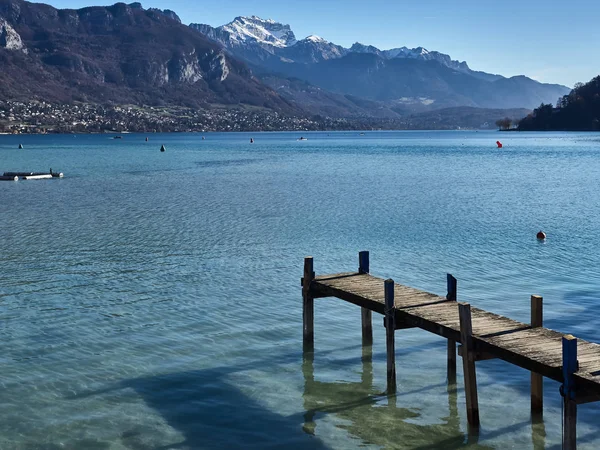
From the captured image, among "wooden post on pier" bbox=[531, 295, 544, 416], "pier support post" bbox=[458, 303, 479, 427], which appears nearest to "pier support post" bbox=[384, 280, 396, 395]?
"pier support post" bbox=[458, 303, 479, 427]

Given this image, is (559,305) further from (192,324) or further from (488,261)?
(192,324)

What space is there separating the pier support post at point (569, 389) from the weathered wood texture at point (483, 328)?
0.49ft

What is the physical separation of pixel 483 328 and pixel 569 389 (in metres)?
3.37

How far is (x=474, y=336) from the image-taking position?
17297mm

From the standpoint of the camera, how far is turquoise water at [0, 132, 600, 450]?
18.2 meters

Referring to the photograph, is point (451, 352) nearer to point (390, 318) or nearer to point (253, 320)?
point (390, 318)

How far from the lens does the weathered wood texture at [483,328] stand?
15.5 m

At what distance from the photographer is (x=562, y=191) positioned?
7181 centimetres

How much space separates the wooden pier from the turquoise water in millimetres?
1026

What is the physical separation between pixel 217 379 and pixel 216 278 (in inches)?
464

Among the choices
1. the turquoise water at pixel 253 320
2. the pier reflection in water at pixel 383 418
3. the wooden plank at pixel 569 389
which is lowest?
the pier reflection in water at pixel 383 418

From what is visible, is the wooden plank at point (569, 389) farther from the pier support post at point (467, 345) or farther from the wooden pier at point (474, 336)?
the pier support post at point (467, 345)

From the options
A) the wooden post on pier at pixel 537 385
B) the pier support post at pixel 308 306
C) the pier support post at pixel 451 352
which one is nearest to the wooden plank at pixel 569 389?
the wooden post on pier at pixel 537 385

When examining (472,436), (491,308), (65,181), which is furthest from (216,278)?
(65,181)
